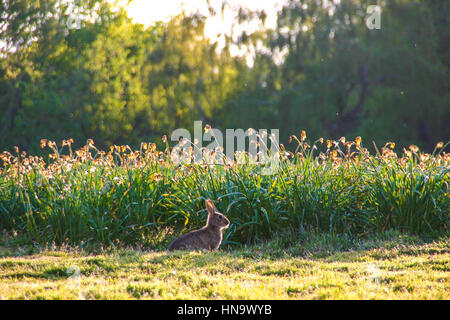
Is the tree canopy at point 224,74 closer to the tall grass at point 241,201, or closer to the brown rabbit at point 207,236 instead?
the tall grass at point 241,201

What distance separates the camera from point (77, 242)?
279 inches

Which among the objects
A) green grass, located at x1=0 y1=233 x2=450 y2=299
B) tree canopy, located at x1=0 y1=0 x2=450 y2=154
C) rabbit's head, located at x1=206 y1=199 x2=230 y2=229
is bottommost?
green grass, located at x1=0 y1=233 x2=450 y2=299

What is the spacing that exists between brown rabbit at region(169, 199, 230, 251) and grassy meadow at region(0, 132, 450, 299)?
20 cm

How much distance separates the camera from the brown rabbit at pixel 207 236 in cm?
632

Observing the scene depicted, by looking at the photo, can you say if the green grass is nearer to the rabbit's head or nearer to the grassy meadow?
the grassy meadow

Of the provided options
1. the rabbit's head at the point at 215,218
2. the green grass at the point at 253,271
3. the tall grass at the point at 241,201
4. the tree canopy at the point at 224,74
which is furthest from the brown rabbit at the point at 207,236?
the tree canopy at the point at 224,74

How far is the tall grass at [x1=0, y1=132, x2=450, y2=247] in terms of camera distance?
7.11m

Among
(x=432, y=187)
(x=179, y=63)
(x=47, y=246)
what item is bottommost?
(x=47, y=246)

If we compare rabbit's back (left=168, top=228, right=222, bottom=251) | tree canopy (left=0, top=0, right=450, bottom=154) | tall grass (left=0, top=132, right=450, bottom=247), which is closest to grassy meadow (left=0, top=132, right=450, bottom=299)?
tall grass (left=0, top=132, right=450, bottom=247)

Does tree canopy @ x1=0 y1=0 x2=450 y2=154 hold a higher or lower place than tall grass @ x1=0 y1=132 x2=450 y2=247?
higher

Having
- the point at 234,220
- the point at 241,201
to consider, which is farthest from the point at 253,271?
the point at 241,201
